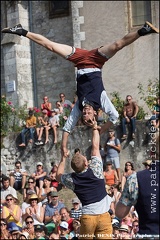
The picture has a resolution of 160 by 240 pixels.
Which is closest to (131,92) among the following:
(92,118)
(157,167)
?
(92,118)

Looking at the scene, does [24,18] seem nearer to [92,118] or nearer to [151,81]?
[151,81]

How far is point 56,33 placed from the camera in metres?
25.8

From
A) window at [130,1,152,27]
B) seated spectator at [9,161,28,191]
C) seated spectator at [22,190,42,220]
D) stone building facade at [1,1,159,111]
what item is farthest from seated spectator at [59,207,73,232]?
window at [130,1,152,27]

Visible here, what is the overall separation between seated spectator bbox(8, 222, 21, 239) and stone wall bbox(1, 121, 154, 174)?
5570 mm

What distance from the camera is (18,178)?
1962 centimetres

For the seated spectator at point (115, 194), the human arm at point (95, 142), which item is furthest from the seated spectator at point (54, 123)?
the human arm at point (95, 142)

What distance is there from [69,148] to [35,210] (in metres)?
5.23

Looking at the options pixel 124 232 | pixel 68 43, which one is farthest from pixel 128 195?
pixel 68 43

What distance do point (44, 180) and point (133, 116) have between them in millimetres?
2967

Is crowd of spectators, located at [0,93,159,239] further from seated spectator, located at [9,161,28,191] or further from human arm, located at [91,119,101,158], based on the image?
human arm, located at [91,119,101,158]

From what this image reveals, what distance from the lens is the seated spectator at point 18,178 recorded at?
19344 mm

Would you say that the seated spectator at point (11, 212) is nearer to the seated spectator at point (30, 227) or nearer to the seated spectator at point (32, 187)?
the seated spectator at point (30, 227)

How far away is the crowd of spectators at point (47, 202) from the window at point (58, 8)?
520cm

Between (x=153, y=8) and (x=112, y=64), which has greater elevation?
(x=153, y=8)
